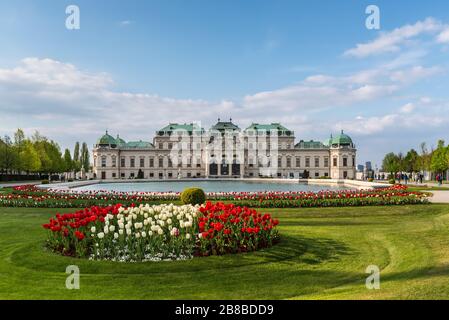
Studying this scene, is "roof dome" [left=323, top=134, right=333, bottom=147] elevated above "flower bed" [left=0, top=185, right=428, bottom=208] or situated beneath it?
elevated above

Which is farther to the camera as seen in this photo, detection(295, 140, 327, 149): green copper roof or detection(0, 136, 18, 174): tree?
detection(295, 140, 327, 149): green copper roof

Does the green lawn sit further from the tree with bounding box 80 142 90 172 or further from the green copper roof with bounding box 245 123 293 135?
the tree with bounding box 80 142 90 172

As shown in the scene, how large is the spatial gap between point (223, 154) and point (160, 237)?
8381cm

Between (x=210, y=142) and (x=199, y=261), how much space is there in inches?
3423

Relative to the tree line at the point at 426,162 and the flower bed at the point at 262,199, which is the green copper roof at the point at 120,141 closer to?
the tree line at the point at 426,162

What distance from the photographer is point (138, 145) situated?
9800 centimetres

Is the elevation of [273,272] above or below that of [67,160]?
below

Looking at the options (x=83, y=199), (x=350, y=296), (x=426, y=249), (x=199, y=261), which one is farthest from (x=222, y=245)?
(x=83, y=199)

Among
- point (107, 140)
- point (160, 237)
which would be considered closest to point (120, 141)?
point (107, 140)

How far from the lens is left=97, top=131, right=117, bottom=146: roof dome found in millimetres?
94637

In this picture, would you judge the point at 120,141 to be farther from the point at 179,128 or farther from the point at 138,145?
the point at 179,128

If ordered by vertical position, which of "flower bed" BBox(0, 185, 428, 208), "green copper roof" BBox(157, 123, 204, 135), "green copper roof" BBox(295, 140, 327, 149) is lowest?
"flower bed" BBox(0, 185, 428, 208)

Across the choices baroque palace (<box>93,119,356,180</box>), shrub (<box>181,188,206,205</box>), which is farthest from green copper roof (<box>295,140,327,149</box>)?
shrub (<box>181,188,206,205</box>)

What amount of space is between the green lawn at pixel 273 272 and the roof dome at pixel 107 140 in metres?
86.1
